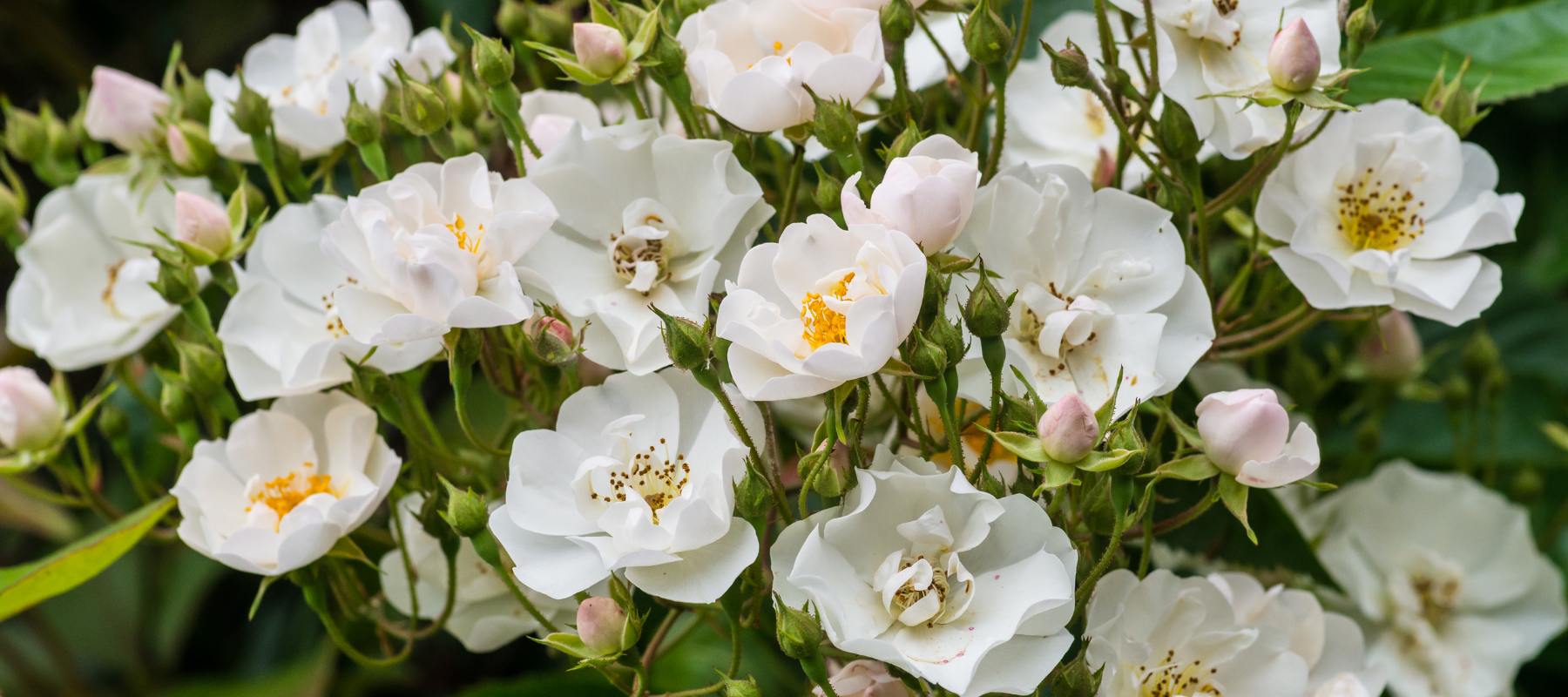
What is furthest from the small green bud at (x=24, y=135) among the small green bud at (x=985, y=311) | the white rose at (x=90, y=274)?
the small green bud at (x=985, y=311)

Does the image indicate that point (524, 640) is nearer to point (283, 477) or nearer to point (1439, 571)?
point (283, 477)

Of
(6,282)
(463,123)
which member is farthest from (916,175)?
(6,282)

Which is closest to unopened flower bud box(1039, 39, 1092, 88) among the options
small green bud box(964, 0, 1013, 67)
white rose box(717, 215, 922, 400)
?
small green bud box(964, 0, 1013, 67)

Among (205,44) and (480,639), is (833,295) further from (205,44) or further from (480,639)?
(205,44)

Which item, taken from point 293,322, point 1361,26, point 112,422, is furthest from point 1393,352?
point 112,422

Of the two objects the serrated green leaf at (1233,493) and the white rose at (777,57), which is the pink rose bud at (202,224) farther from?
the serrated green leaf at (1233,493)

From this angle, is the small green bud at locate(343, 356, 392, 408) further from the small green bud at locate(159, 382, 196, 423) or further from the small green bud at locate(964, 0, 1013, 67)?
the small green bud at locate(964, 0, 1013, 67)

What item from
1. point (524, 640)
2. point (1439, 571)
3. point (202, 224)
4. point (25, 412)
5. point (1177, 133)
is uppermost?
point (1177, 133)
